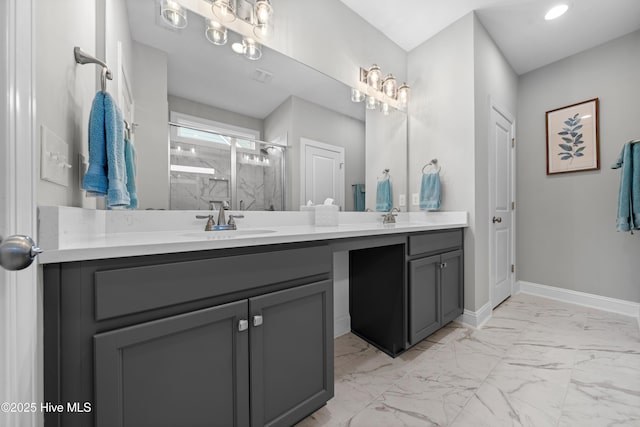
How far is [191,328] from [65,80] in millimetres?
844

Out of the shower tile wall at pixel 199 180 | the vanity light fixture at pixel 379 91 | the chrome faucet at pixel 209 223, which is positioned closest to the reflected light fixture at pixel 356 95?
the vanity light fixture at pixel 379 91

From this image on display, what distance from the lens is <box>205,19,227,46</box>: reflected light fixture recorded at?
52.7 inches

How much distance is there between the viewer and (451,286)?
1.90 m

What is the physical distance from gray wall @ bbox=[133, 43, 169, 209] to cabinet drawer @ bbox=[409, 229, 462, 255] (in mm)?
1382

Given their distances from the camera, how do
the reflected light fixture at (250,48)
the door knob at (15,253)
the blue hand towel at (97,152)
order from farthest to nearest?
the reflected light fixture at (250,48) < the blue hand towel at (97,152) < the door knob at (15,253)

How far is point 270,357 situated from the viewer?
3.01 ft

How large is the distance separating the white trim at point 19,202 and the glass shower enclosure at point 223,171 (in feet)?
2.25

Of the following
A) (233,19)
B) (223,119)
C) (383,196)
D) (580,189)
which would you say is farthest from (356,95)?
(580,189)

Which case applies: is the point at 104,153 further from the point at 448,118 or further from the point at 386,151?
the point at 448,118

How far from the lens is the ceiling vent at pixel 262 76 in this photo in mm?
1522

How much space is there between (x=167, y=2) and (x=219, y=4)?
260mm

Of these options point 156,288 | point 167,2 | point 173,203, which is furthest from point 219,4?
point 156,288

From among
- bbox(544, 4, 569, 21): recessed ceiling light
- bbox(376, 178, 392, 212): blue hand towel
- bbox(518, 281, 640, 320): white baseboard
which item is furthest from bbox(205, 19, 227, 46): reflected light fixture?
bbox(518, 281, 640, 320): white baseboard

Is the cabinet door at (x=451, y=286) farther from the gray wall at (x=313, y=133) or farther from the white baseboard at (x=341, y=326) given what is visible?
the gray wall at (x=313, y=133)
